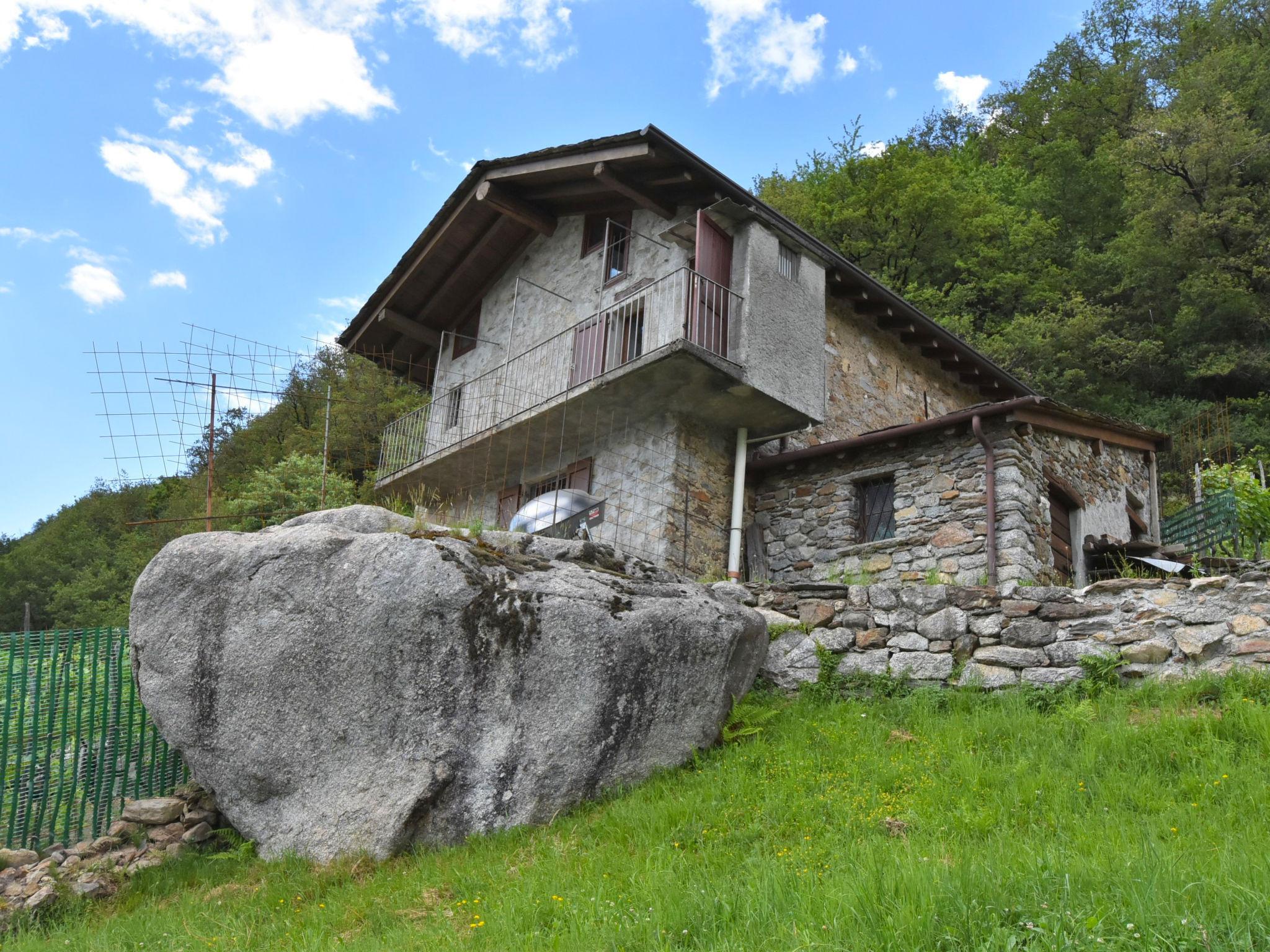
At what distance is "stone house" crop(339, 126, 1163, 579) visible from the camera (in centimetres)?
1184

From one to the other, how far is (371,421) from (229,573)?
55.1 ft

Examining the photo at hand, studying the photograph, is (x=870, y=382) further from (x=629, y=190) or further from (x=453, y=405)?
(x=453, y=405)

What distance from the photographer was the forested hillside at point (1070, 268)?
913 inches

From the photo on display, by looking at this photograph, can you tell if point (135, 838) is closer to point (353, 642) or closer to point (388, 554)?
point (353, 642)

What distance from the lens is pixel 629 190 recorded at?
1273cm

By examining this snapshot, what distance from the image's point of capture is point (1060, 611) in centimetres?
785

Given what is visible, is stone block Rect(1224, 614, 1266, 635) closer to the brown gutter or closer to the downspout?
the downspout

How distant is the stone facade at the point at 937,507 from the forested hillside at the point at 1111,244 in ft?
36.6

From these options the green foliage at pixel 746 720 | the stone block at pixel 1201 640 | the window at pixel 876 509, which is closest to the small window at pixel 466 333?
the window at pixel 876 509

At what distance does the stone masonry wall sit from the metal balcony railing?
13.1ft

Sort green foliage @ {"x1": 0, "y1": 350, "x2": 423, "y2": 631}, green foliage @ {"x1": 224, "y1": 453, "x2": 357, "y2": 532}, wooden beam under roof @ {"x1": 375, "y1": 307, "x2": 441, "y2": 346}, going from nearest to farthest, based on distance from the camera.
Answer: green foliage @ {"x1": 224, "y1": 453, "x2": 357, "y2": 532} → wooden beam under roof @ {"x1": 375, "y1": 307, "x2": 441, "y2": 346} → green foliage @ {"x1": 0, "y1": 350, "x2": 423, "y2": 631}

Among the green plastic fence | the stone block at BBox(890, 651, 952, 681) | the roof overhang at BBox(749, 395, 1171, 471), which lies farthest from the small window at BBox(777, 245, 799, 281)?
the green plastic fence

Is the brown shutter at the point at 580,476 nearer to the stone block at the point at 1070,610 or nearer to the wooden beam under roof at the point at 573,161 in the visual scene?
the wooden beam under roof at the point at 573,161

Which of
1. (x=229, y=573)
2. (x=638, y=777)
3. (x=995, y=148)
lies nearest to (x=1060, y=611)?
(x=638, y=777)
